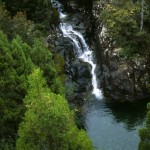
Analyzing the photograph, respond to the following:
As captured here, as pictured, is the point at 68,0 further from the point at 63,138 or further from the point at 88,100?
the point at 63,138

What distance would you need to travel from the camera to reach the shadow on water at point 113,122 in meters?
32.4

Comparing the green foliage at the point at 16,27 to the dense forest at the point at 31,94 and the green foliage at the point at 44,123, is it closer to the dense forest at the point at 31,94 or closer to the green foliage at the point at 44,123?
the dense forest at the point at 31,94

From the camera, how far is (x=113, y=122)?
3478 centimetres

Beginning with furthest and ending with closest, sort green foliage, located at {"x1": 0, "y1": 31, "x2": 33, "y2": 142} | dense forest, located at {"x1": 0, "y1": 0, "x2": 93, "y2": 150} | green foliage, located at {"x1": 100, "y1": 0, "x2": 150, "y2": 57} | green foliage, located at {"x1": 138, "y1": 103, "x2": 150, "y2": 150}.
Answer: green foliage, located at {"x1": 100, "y1": 0, "x2": 150, "y2": 57} < green foliage, located at {"x1": 138, "y1": 103, "x2": 150, "y2": 150} < green foliage, located at {"x1": 0, "y1": 31, "x2": 33, "y2": 142} < dense forest, located at {"x1": 0, "y1": 0, "x2": 93, "y2": 150}

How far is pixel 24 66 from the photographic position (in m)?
24.3

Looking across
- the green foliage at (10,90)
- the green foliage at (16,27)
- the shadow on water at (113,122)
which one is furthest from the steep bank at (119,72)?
the green foliage at (10,90)

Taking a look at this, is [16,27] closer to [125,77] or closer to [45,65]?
[45,65]

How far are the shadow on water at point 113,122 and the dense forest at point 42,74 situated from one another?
134 inches

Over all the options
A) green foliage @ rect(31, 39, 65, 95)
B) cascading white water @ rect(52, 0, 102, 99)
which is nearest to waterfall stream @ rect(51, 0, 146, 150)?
cascading white water @ rect(52, 0, 102, 99)

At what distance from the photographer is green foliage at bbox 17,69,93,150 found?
16.5 m

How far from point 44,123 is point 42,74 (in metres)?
7.98

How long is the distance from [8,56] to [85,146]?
806 cm

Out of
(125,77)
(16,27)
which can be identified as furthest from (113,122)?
(16,27)

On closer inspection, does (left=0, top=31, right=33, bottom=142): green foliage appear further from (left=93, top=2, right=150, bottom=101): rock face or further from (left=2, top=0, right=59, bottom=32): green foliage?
(left=2, top=0, right=59, bottom=32): green foliage
